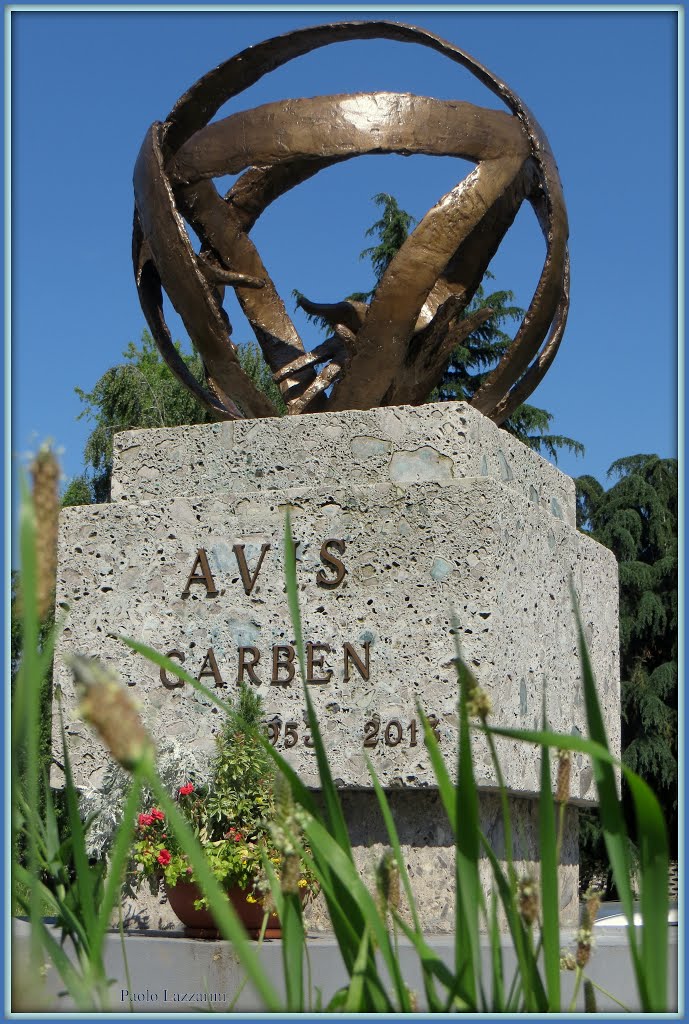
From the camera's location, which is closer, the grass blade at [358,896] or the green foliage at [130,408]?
the grass blade at [358,896]

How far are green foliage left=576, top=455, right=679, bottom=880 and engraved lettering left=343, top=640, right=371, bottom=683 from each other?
10.3m

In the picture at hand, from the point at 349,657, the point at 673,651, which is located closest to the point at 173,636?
the point at 349,657

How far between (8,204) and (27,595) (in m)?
2.72

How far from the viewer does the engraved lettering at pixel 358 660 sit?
486 centimetres

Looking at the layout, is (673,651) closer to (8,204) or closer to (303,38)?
(303,38)

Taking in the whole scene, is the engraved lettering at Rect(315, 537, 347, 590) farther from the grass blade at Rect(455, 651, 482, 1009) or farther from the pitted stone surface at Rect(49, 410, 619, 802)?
the grass blade at Rect(455, 651, 482, 1009)

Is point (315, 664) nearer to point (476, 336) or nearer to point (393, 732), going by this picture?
Answer: point (393, 732)

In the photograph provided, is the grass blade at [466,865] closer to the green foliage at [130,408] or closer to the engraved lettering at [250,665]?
the engraved lettering at [250,665]

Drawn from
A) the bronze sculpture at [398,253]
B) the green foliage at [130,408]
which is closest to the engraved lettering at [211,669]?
the bronze sculpture at [398,253]

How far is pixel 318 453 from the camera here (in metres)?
5.22

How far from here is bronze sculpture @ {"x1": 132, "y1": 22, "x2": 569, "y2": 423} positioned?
5203mm

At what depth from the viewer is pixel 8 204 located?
3457 millimetres

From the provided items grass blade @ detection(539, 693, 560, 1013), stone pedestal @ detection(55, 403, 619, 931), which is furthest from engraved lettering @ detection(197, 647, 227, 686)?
grass blade @ detection(539, 693, 560, 1013)

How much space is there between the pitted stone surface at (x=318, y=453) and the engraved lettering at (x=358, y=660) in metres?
0.75
